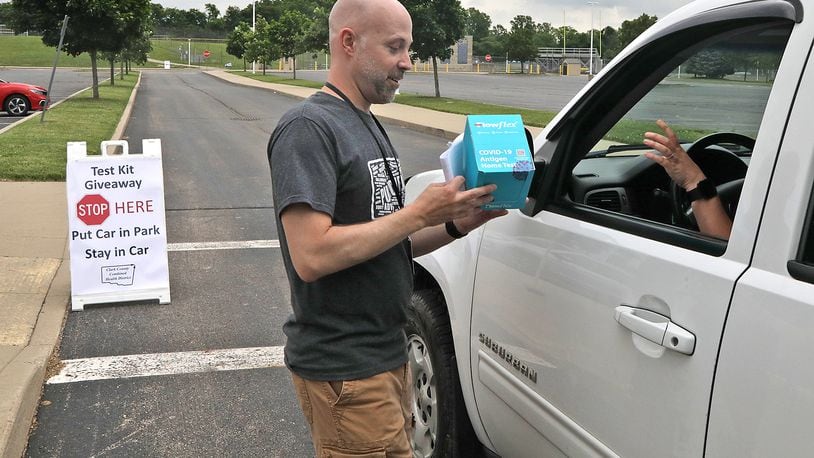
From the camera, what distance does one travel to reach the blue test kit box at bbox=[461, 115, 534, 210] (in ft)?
6.82

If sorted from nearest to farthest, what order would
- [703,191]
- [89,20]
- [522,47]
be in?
[703,191] → [89,20] → [522,47]

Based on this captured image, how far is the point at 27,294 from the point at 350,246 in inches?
211

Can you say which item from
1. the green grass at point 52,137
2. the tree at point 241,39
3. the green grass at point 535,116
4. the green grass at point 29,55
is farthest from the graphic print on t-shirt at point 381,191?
the tree at point 241,39

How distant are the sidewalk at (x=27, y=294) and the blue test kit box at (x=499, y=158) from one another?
9.45 ft

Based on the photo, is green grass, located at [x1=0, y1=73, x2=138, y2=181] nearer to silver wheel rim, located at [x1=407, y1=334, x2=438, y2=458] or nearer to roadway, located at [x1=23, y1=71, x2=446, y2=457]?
roadway, located at [x1=23, y1=71, x2=446, y2=457]

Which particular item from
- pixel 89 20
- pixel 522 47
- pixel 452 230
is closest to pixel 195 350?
pixel 452 230

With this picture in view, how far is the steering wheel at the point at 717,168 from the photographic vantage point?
8.73ft

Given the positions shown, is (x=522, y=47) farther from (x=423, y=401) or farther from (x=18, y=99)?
(x=423, y=401)

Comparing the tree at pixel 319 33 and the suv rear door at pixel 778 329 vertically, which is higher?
→ the tree at pixel 319 33

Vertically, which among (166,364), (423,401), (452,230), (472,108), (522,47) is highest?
(522,47)

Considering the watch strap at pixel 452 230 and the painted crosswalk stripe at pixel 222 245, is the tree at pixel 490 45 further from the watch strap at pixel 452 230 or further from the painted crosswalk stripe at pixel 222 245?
the watch strap at pixel 452 230

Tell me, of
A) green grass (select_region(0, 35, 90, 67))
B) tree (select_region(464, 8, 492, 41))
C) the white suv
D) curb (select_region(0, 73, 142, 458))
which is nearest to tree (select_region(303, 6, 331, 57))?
curb (select_region(0, 73, 142, 458))

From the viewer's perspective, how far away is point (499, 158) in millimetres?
2098

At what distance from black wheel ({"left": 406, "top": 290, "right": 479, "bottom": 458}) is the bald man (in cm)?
90
